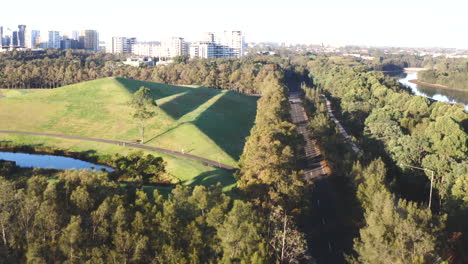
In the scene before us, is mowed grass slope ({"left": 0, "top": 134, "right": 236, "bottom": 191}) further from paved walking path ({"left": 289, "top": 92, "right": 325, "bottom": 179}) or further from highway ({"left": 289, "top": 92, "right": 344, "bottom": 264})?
paved walking path ({"left": 289, "top": 92, "right": 325, "bottom": 179})

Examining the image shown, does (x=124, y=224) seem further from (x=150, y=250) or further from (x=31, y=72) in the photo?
(x=31, y=72)

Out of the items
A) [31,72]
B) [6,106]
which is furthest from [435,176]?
[31,72]

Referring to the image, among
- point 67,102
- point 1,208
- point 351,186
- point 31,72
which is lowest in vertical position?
point 351,186

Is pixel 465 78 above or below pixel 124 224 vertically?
above

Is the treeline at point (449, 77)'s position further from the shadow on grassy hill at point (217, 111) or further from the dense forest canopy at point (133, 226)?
the dense forest canopy at point (133, 226)

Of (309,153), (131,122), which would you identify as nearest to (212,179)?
(309,153)

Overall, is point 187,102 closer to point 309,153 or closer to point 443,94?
point 309,153

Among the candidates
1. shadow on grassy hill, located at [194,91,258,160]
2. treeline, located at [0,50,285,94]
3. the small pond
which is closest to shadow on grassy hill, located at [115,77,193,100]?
shadow on grassy hill, located at [194,91,258,160]
